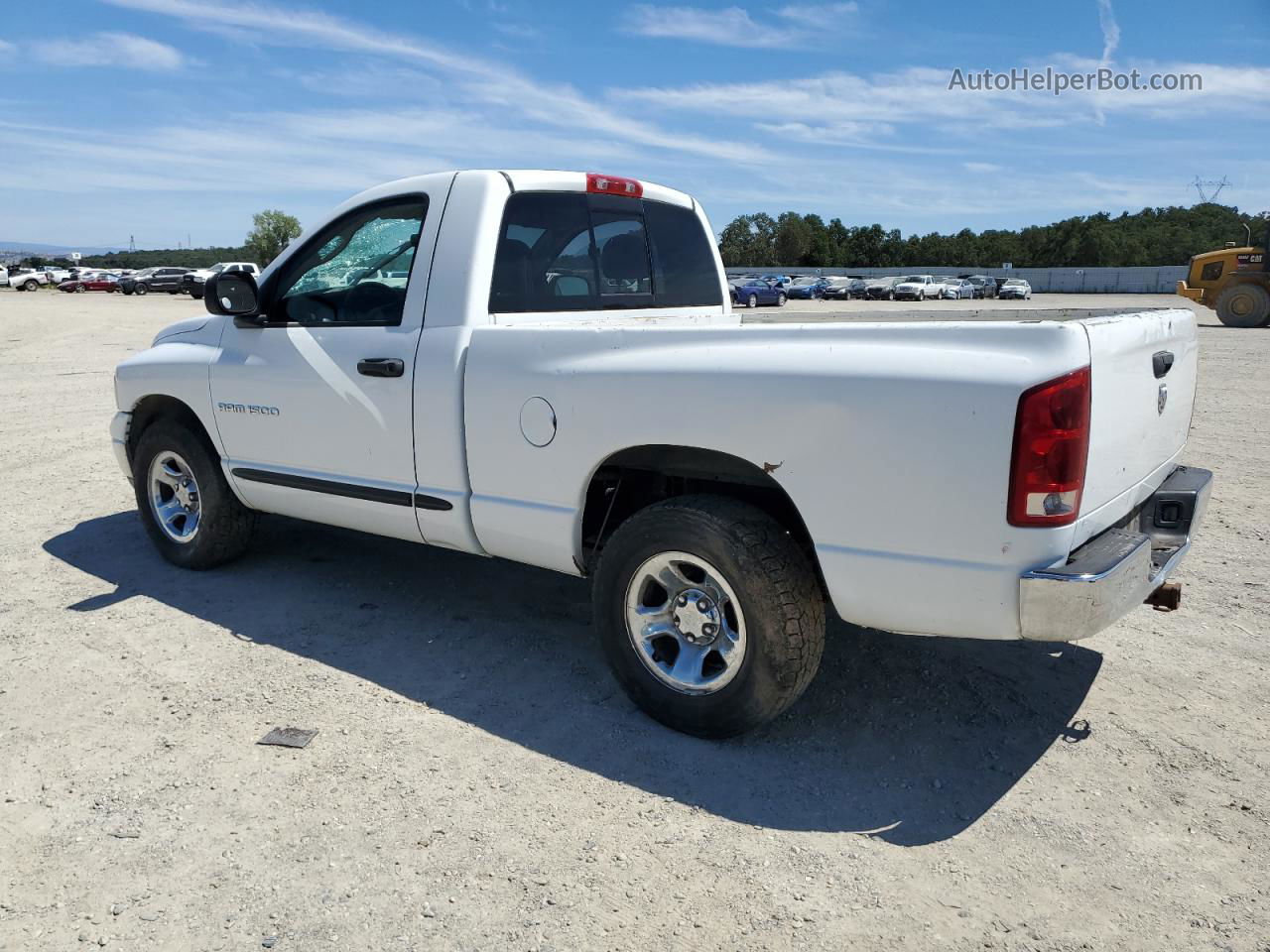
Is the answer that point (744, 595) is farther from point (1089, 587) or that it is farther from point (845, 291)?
point (845, 291)

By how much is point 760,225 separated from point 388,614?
358ft

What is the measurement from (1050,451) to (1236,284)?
25.4 m

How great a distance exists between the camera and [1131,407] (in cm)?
301

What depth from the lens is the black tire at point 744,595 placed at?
3.12 meters

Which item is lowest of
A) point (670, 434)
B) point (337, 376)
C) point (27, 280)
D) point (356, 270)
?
point (670, 434)

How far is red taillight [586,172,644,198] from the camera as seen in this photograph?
446 centimetres

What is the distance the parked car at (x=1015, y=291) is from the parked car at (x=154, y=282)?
50.6 meters

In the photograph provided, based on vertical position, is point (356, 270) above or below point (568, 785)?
above

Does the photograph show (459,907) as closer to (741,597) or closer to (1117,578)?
(741,597)

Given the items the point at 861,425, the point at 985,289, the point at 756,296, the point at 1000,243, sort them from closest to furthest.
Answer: the point at 861,425
the point at 756,296
the point at 985,289
the point at 1000,243

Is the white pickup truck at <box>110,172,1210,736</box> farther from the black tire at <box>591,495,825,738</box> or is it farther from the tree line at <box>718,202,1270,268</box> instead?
the tree line at <box>718,202,1270,268</box>

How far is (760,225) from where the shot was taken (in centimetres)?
10838

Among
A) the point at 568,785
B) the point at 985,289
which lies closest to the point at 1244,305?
the point at 568,785

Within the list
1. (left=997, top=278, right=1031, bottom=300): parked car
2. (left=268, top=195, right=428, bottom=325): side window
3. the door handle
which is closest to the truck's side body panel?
the door handle
